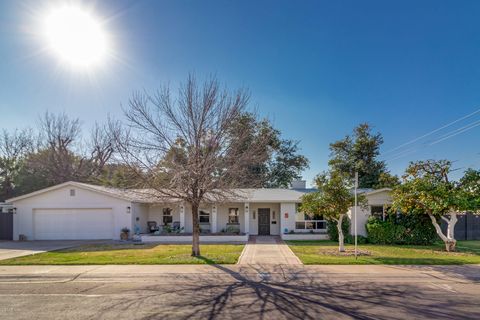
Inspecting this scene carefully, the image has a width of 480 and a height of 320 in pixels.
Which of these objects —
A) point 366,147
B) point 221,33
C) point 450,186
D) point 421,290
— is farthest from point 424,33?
point 366,147

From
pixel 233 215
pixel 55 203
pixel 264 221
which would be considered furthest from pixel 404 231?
pixel 55 203

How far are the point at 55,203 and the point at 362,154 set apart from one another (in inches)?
1195

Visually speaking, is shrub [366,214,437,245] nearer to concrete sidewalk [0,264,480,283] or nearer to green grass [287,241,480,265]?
green grass [287,241,480,265]

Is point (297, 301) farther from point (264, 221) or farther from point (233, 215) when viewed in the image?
point (233, 215)

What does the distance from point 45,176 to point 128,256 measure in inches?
1164

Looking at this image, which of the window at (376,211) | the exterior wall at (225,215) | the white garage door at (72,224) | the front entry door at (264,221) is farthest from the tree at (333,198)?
the white garage door at (72,224)

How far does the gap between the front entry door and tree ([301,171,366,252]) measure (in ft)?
27.2

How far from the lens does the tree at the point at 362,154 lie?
35.8 metres

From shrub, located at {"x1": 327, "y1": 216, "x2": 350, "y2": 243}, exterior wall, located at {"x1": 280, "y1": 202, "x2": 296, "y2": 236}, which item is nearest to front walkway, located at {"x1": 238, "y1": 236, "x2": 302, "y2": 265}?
shrub, located at {"x1": 327, "y1": 216, "x2": 350, "y2": 243}

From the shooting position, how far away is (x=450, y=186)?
1522 cm

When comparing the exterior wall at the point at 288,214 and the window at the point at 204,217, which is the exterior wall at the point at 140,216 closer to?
the window at the point at 204,217

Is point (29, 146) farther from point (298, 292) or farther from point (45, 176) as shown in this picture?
point (298, 292)

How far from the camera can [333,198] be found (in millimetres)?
14383

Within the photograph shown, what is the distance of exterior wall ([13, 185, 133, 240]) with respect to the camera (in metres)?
21.5
